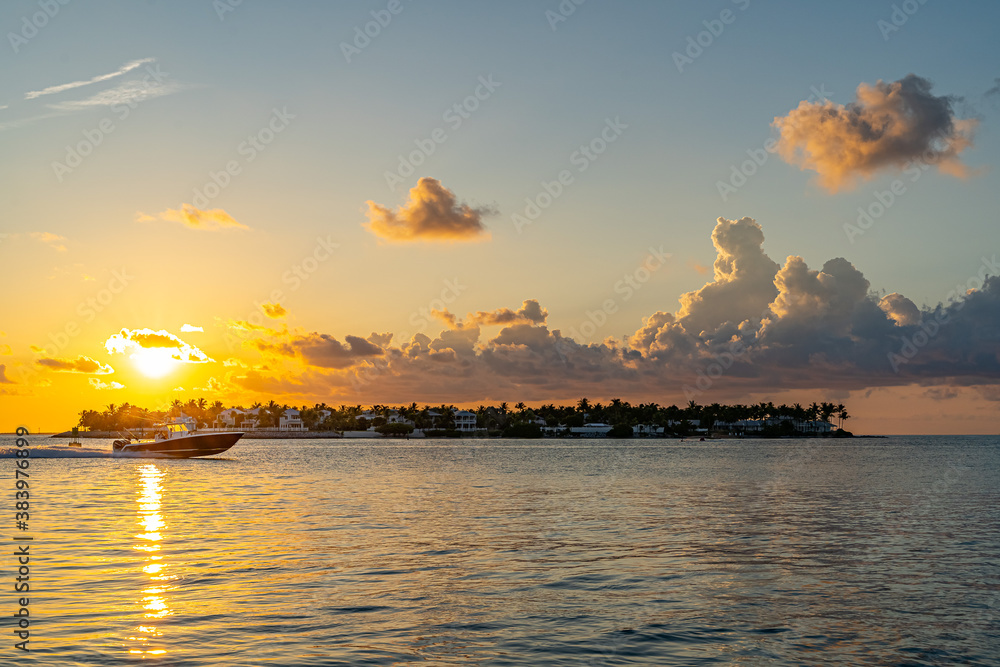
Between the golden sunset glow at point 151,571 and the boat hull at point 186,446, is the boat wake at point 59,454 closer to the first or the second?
the boat hull at point 186,446

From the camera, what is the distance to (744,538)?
113 ft

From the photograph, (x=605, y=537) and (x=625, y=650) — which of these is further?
(x=605, y=537)

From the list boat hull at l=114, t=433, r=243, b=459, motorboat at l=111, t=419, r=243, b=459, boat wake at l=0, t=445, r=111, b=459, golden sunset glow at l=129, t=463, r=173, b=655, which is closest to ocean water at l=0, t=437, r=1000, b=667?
golden sunset glow at l=129, t=463, r=173, b=655

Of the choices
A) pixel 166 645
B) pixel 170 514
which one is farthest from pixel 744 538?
pixel 170 514

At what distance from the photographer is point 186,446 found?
10900cm

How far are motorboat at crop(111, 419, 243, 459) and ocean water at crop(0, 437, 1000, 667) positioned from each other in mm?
60548

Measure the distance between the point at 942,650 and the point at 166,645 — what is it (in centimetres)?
1723

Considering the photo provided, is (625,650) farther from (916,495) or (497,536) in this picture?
(916,495)

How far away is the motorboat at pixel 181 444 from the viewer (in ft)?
357

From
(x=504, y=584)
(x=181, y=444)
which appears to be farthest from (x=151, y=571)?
(x=181, y=444)

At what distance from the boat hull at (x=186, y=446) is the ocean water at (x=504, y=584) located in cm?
6037

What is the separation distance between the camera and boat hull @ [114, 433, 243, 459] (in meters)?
109

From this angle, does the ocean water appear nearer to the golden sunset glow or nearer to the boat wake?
the golden sunset glow

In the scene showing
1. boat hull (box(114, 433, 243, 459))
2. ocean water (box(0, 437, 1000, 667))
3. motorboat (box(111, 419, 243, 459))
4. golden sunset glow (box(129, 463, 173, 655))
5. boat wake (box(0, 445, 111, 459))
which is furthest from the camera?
boat wake (box(0, 445, 111, 459))
